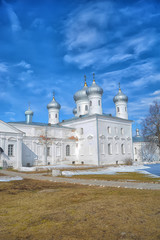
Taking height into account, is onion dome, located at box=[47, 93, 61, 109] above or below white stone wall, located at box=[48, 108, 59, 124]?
above

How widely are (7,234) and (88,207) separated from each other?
2.39 metres

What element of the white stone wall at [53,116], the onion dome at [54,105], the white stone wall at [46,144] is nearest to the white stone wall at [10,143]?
the white stone wall at [46,144]

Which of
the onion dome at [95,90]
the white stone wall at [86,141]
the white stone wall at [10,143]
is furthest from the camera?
the onion dome at [95,90]

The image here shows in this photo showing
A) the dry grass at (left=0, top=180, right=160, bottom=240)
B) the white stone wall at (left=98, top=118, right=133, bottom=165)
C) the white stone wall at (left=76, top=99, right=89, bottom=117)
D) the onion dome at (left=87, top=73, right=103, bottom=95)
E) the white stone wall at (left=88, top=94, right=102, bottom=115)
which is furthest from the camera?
the white stone wall at (left=76, top=99, right=89, bottom=117)

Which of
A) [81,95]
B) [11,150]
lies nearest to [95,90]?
[81,95]

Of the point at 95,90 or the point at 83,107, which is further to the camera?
the point at 83,107

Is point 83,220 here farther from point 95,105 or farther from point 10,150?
point 95,105

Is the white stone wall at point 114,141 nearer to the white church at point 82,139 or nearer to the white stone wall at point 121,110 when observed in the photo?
the white church at point 82,139

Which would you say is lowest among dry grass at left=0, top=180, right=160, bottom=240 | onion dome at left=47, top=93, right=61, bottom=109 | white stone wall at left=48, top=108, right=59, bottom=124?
dry grass at left=0, top=180, right=160, bottom=240

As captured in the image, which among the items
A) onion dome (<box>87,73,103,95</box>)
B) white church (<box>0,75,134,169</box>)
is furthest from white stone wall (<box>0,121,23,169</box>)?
onion dome (<box>87,73,103,95</box>)

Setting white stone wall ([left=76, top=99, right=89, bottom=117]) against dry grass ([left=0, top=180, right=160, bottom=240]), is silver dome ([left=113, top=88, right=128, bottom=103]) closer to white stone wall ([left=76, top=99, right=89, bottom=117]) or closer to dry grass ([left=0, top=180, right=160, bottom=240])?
white stone wall ([left=76, top=99, right=89, bottom=117])

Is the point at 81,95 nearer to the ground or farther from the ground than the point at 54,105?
farther from the ground

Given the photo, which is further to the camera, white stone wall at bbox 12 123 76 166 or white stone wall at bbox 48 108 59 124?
white stone wall at bbox 48 108 59 124

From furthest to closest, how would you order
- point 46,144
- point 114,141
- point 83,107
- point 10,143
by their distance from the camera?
point 83,107 < point 114,141 < point 46,144 < point 10,143
